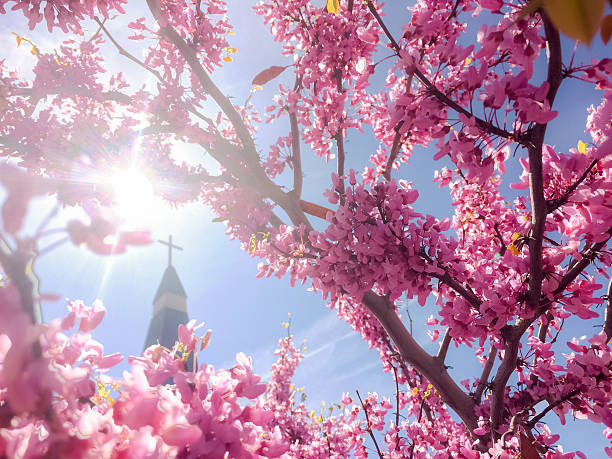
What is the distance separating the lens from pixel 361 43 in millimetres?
3717

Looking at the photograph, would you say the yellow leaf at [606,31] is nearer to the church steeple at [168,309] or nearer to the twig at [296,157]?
the twig at [296,157]

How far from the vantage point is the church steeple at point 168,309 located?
2430 cm

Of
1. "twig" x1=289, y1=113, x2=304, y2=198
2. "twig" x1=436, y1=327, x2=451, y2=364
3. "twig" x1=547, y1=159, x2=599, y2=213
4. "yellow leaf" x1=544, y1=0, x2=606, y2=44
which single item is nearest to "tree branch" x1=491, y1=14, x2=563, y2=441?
"twig" x1=547, y1=159, x2=599, y2=213

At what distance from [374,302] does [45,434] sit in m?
2.67

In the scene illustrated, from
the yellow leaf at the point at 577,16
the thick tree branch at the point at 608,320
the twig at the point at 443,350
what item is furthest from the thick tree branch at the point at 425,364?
the yellow leaf at the point at 577,16

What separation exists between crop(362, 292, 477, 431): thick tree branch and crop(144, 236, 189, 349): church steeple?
21790mm

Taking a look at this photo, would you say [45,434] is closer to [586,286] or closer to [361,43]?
[586,286]

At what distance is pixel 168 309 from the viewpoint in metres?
25.8

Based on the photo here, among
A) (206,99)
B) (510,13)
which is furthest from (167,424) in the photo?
(206,99)

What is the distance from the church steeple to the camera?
24.3 metres

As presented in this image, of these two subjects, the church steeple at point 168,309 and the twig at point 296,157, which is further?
the church steeple at point 168,309

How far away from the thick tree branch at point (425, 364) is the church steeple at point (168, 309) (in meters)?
21.8

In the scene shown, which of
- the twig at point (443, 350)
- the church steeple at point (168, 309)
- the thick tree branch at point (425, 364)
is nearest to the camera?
the thick tree branch at point (425, 364)

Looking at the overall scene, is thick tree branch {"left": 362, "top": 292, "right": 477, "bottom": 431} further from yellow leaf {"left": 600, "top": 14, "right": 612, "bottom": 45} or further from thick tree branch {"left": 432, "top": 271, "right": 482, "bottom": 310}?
yellow leaf {"left": 600, "top": 14, "right": 612, "bottom": 45}
